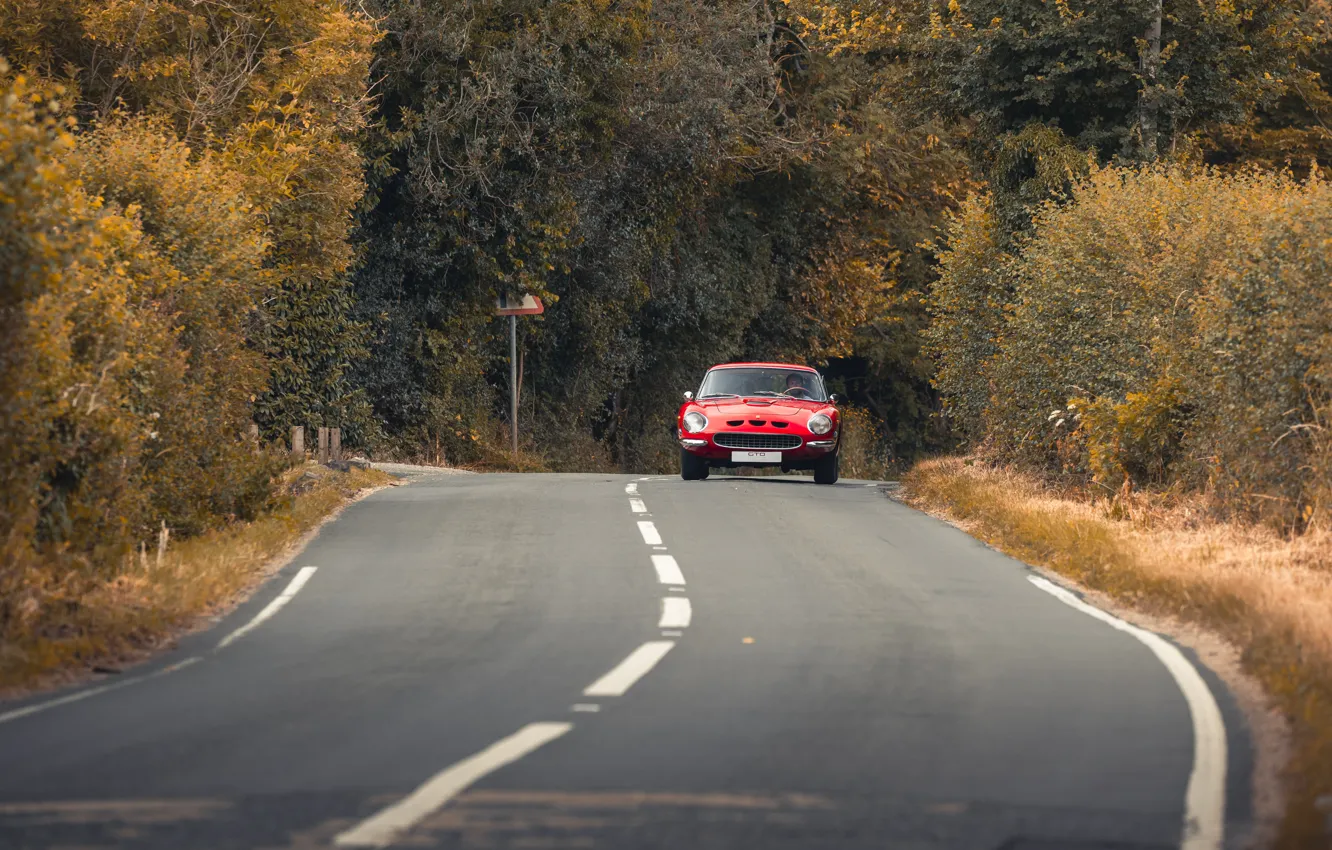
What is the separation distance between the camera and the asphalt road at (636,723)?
6.44m

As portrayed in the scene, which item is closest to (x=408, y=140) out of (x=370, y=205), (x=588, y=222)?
(x=370, y=205)

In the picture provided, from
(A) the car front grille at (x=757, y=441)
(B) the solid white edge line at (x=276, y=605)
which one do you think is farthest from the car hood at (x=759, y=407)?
(B) the solid white edge line at (x=276, y=605)

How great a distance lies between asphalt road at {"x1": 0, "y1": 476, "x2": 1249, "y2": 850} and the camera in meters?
6.44

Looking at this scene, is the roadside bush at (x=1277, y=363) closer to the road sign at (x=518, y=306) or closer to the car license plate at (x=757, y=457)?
the car license plate at (x=757, y=457)

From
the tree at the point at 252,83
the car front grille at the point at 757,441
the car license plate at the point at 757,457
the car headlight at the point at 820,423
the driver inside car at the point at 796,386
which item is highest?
the tree at the point at 252,83

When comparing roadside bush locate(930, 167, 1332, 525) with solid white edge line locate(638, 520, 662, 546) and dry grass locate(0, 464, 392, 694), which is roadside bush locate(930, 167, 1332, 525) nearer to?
solid white edge line locate(638, 520, 662, 546)

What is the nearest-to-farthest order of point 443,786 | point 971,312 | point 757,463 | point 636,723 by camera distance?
point 443,786 < point 636,723 < point 757,463 < point 971,312

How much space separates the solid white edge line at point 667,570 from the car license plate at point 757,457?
9.55 m

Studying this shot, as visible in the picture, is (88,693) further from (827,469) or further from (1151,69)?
(1151,69)

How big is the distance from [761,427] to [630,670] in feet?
51.3

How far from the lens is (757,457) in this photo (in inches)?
1000

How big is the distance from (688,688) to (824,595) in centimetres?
413

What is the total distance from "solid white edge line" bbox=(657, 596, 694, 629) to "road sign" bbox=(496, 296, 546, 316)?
24.8 meters

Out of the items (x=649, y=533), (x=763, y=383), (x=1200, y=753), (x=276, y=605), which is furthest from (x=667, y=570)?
(x=763, y=383)
